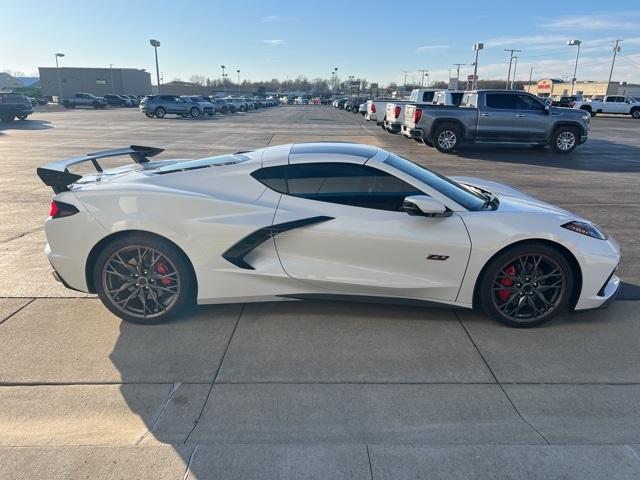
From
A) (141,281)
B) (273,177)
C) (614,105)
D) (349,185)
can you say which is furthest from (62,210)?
(614,105)

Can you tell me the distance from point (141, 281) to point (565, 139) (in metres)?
15.5

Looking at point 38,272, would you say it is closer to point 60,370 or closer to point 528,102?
point 60,370

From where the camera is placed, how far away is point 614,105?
45.0 m

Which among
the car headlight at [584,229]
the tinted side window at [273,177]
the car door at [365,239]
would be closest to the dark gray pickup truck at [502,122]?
the car headlight at [584,229]

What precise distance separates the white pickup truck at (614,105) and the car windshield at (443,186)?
154ft

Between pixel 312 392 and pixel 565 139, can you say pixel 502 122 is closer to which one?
pixel 565 139

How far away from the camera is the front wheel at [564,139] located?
50.5ft

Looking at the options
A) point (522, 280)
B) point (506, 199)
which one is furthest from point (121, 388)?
point (506, 199)

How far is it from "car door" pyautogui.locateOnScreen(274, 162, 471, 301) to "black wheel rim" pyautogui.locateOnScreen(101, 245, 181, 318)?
3.15ft

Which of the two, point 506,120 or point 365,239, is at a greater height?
point 506,120

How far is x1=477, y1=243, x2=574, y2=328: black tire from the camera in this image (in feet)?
12.3

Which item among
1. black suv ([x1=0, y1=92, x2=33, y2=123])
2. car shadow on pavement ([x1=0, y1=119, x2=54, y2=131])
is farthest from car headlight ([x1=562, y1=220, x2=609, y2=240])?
black suv ([x1=0, y1=92, x2=33, y2=123])

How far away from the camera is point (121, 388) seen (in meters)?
3.08

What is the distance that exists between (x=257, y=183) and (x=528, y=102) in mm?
13976
